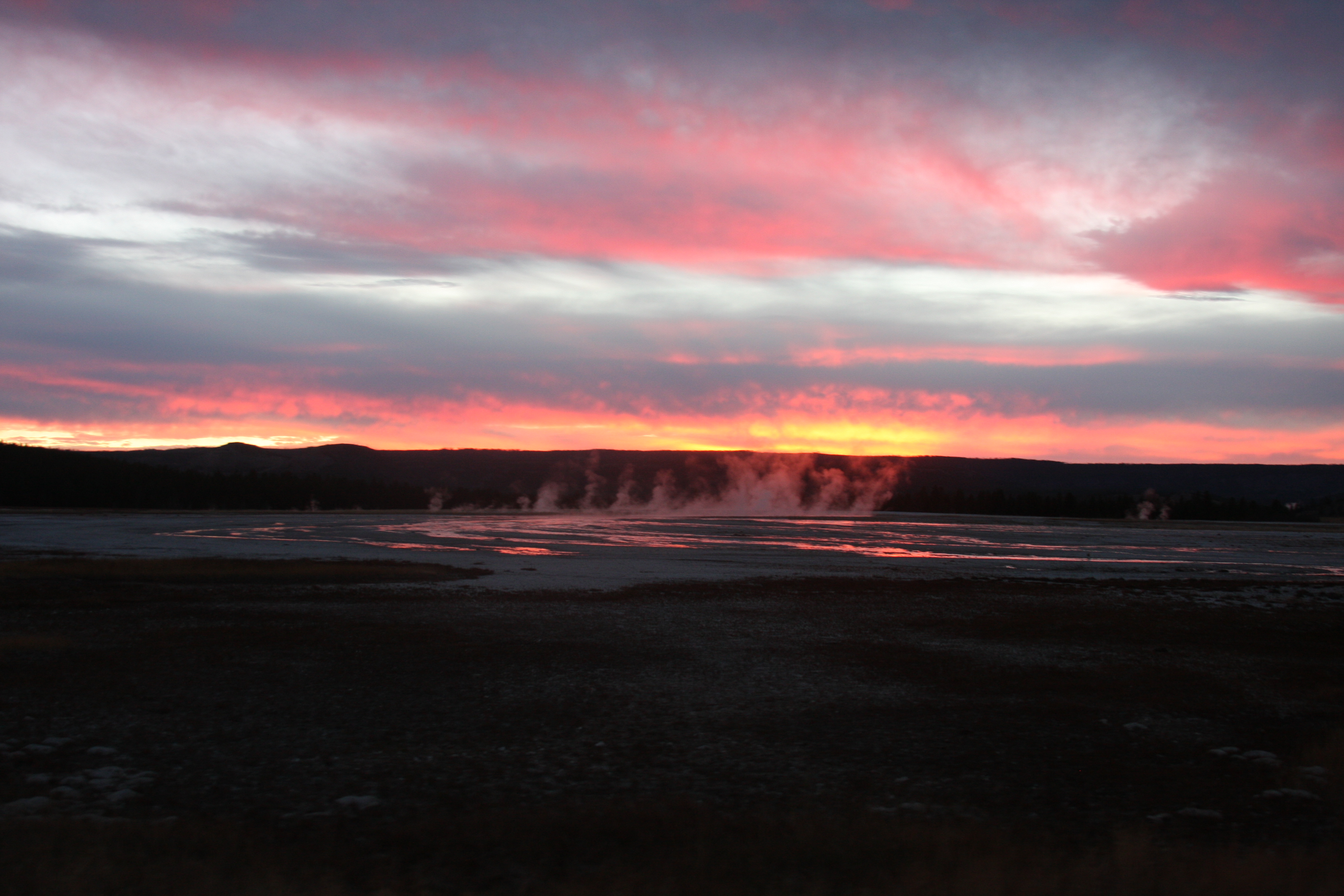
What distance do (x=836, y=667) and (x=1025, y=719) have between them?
3.35m

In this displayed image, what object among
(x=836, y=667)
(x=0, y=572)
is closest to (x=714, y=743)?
(x=836, y=667)

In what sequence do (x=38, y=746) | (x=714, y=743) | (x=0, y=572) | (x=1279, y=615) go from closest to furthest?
(x=38, y=746) < (x=714, y=743) < (x=1279, y=615) < (x=0, y=572)

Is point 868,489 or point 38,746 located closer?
point 38,746

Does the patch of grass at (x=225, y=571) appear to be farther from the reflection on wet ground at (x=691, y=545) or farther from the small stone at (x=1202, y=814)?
the small stone at (x=1202, y=814)

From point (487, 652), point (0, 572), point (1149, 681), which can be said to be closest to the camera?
point (1149, 681)

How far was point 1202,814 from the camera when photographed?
700cm

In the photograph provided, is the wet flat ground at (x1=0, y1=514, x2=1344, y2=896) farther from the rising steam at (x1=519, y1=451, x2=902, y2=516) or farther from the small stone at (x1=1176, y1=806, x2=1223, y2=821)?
the rising steam at (x1=519, y1=451, x2=902, y2=516)

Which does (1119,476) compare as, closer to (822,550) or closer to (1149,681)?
(822,550)

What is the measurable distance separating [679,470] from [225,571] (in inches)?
5617

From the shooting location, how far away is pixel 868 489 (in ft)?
484

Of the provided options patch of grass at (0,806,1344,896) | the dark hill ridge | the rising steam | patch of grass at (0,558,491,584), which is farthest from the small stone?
the dark hill ridge

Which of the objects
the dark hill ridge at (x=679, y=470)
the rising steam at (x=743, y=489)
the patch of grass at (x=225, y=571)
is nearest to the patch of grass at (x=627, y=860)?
the patch of grass at (x=225, y=571)

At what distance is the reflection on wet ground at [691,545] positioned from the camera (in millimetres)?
A: 30328

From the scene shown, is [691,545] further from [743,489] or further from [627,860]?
[743,489]
